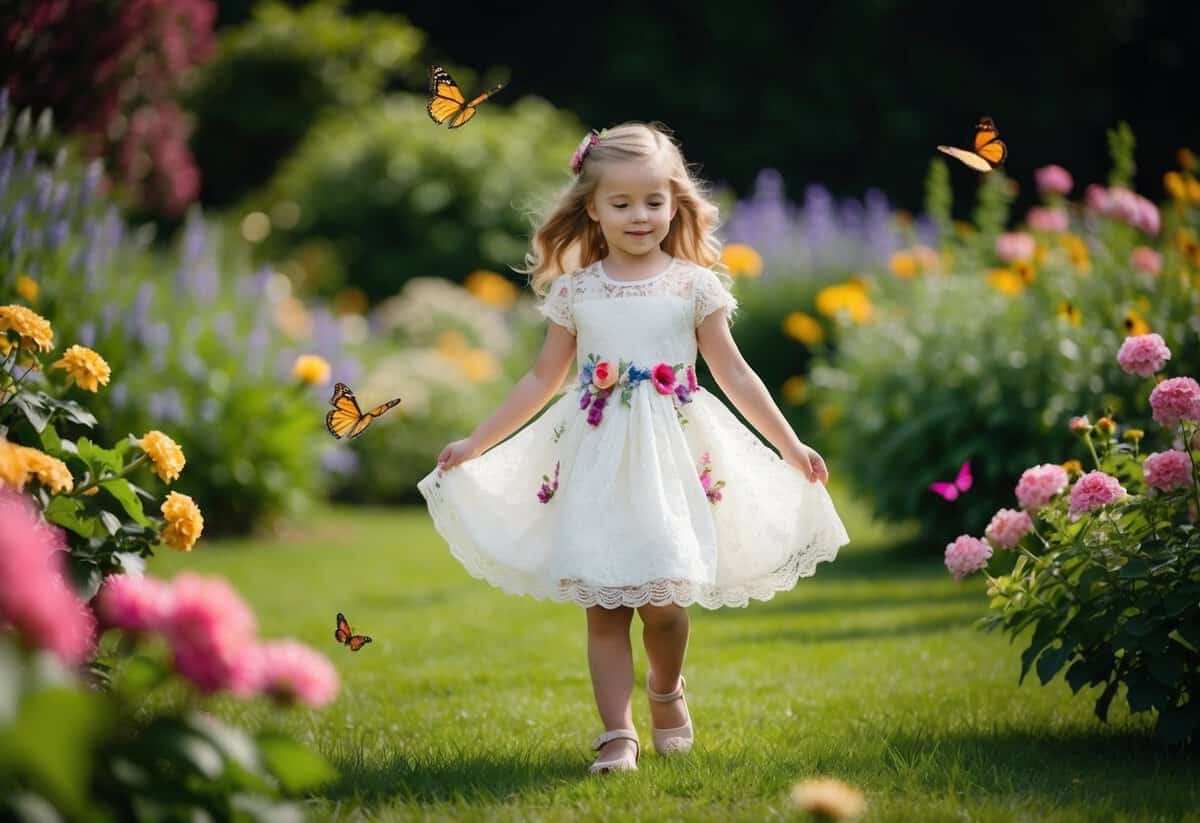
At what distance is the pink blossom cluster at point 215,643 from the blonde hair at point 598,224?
177cm

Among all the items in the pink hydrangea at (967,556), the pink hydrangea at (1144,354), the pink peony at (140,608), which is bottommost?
the pink hydrangea at (967,556)

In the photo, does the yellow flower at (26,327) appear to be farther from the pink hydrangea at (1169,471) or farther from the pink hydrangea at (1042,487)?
the pink hydrangea at (1169,471)

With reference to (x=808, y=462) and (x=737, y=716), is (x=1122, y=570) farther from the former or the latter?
(x=737, y=716)

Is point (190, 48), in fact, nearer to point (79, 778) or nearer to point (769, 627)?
point (769, 627)

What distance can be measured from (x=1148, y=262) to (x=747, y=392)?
2.69 metres

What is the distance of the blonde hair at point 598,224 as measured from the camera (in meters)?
3.21

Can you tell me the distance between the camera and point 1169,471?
2.81 m

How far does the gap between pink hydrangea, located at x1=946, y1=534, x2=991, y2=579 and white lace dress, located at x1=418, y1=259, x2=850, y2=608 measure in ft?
0.93

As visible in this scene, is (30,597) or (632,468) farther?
(632,468)

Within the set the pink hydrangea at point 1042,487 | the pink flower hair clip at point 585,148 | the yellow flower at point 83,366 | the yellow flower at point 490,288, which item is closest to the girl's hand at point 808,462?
the pink hydrangea at point 1042,487

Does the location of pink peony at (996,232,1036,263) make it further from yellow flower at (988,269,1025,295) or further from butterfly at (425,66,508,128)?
butterfly at (425,66,508,128)

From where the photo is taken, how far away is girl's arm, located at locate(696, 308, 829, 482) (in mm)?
3125

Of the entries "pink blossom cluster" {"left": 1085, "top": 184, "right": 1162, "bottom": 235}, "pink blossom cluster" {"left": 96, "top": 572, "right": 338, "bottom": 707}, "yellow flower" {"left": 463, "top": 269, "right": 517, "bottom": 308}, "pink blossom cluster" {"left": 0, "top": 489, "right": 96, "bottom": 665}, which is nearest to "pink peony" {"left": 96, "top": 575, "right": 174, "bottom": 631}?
"pink blossom cluster" {"left": 96, "top": 572, "right": 338, "bottom": 707}

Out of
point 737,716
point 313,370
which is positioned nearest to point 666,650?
point 737,716
